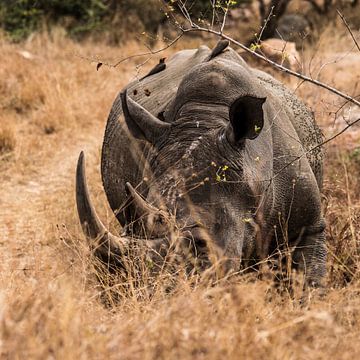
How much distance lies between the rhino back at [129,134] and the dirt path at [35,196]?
2.65ft

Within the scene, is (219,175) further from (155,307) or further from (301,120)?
(301,120)

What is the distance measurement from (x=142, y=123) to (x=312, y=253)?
1.67 m

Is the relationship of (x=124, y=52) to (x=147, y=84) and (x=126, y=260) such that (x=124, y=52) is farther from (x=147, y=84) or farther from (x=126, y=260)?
(x=126, y=260)

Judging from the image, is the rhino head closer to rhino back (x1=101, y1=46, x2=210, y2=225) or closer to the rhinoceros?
the rhinoceros

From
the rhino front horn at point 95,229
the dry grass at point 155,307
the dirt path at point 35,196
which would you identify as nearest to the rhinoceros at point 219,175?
the rhino front horn at point 95,229

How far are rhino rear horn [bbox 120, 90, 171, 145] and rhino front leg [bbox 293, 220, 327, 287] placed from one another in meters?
1.49

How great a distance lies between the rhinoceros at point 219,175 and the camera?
461 cm

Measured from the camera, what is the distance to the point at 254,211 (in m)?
5.02

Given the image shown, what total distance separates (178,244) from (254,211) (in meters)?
0.77

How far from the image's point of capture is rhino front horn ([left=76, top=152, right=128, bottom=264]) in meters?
4.56

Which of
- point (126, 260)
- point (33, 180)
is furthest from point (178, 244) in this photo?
point (33, 180)

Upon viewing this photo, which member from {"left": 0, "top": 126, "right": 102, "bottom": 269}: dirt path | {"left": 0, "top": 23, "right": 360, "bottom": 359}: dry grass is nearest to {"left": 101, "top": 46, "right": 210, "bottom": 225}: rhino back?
{"left": 0, "top": 23, "right": 360, "bottom": 359}: dry grass

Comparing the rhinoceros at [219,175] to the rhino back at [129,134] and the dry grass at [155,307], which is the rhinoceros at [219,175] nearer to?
the rhino back at [129,134]

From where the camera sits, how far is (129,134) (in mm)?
6188
